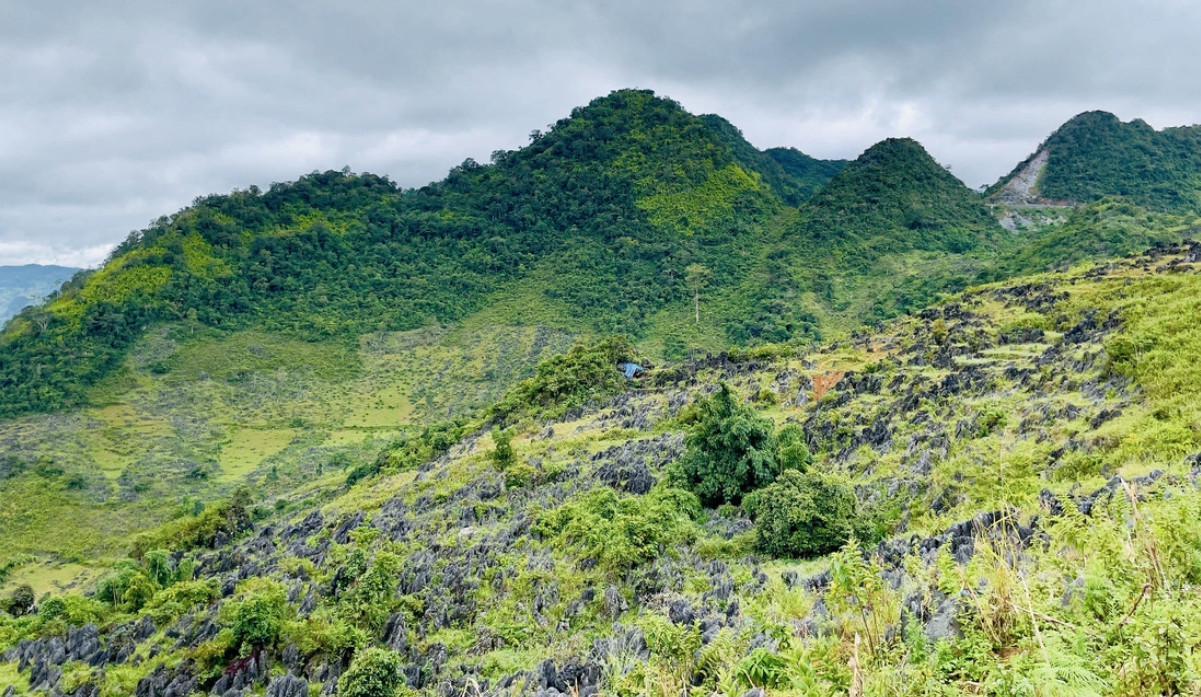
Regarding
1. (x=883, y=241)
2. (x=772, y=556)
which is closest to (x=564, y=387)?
(x=772, y=556)

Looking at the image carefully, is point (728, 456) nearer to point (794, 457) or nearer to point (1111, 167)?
point (794, 457)

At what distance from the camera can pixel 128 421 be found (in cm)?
6078

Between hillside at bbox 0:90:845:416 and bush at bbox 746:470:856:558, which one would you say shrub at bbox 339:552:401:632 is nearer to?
bush at bbox 746:470:856:558

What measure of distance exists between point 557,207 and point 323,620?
301 ft

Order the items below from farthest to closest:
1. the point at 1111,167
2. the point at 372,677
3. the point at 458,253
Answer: the point at 1111,167 < the point at 458,253 < the point at 372,677

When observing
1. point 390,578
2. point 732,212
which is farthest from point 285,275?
point 390,578

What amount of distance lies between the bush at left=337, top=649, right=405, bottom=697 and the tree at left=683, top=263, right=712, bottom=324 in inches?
2768

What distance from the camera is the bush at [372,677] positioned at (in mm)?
13203

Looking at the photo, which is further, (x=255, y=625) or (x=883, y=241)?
(x=883, y=241)

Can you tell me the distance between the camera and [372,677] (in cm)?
1328

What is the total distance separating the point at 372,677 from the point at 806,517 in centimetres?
984

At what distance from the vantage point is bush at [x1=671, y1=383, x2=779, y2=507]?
794 inches

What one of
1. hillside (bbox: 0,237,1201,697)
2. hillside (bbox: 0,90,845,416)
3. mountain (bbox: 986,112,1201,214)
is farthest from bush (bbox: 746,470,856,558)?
mountain (bbox: 986,112,1201,214)

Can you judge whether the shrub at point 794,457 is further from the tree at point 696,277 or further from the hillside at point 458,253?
the tree at point 696,277
